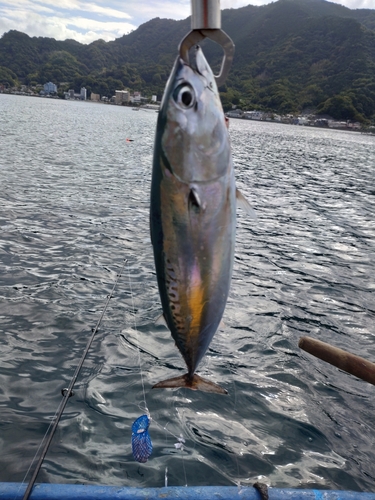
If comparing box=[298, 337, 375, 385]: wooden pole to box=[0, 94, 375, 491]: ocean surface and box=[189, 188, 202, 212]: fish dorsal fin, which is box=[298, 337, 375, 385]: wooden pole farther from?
box=[189, 188, 202, 212]: fish dorsal fin

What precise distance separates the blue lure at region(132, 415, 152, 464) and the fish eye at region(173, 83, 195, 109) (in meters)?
4.54

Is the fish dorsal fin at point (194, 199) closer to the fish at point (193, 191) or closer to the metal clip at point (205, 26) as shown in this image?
the fish at point (193, 191)

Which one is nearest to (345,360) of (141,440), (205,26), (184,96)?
(141,440)

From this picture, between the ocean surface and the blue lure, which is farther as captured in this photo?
the ocean surface

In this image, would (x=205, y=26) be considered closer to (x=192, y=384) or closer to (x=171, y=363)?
(x=192, y=384)

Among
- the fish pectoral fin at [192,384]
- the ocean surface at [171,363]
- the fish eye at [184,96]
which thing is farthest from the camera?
the ocean surface at [171,363]

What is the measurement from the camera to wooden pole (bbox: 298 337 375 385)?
463 centimetres

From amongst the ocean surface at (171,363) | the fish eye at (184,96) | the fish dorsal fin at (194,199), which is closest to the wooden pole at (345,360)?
Result: the ocean surface at (171,363)

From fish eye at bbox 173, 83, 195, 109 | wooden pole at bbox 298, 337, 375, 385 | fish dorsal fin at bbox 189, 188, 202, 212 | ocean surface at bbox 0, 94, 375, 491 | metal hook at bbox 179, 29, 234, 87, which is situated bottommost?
ocean surface at bbox 0, 94, 375, 491

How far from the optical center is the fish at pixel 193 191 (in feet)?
6.61

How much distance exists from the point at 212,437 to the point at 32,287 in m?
6.32

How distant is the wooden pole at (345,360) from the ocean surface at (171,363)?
83.3 inches

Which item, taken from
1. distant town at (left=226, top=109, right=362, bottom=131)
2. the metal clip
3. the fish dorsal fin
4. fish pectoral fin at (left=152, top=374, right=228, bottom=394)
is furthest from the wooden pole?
distant town at (left=226, top=109, right=362, bottom=131)

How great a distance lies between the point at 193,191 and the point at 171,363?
6.68 metres
